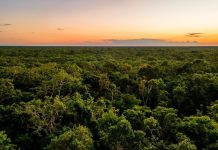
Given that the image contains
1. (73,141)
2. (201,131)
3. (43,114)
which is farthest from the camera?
(43,114)

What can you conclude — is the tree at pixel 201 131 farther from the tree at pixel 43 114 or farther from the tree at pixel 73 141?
the tree at pixel 43 114

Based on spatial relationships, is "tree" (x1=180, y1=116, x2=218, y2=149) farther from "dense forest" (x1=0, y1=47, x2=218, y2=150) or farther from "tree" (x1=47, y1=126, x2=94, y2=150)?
"tree" (x1=47, y1=126, x2=94, y2=150)

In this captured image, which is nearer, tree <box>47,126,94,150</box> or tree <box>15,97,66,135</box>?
tree <box>47,126,94,150</box>

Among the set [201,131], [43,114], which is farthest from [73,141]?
[201,131]

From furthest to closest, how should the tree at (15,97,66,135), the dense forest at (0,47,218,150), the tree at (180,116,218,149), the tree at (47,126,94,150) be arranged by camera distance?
the tree at (15,97,66,135), the tree at (180,116,218,149), the dense forest at (0,47,218,150), the tree at (47,126,94,150)

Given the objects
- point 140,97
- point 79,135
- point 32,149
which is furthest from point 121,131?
point 140,97

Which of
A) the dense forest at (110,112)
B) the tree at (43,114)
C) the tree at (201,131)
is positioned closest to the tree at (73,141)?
the dense forest at (110,112)

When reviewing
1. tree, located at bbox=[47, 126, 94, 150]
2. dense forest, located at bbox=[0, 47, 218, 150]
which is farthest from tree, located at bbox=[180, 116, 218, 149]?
tree, located at bbox=[47, 126, 94, 150]

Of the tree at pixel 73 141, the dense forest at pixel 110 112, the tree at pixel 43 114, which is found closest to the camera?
the tree at pixel 73 141

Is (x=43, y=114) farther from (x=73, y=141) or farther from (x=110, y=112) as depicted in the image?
(x=73, y=141)

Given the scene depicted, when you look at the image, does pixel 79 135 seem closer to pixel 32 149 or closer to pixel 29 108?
pixel 29 108

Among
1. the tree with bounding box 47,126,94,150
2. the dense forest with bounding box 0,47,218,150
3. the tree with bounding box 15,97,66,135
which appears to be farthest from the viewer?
the tree with bounding box 15,97,66,135
